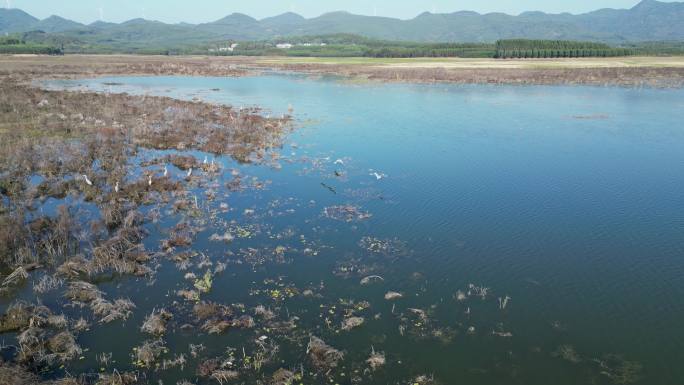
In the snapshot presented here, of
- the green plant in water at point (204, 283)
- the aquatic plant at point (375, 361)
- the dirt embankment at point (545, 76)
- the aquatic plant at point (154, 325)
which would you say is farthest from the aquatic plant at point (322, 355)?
the dirt embankment at point (545, 76)

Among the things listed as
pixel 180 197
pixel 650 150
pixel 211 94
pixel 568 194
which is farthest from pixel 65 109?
pixel 650 150

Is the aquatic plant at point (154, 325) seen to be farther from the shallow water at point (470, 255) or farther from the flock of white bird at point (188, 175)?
the flock of white bird at point (188, 175)

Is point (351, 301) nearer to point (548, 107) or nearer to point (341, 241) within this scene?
point (341, 241)

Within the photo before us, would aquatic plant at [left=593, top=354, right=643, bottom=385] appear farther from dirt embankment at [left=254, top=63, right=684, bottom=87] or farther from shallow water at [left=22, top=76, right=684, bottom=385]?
dirt embankment at [left=254, top=63, right=684, bottom=87]

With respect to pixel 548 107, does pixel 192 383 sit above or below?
below

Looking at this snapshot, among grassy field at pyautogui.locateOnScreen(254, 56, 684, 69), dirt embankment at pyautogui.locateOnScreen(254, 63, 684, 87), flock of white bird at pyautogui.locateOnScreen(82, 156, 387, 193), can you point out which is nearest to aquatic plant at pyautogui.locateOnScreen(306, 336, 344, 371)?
flock of white bird at pyautogui.locateOnScreen(82, 156, 387, 193)

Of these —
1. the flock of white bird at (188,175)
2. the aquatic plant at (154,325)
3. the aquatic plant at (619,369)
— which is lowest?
the aquatic plant at (619,369)

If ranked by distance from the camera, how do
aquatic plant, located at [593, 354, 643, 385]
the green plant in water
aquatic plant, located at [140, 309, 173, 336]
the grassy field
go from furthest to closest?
the grassy field, the green plant in water, aquatic plant, located at [140, 309, 173, 336], aquatic plant, located at [593, 354, 643, 385]
